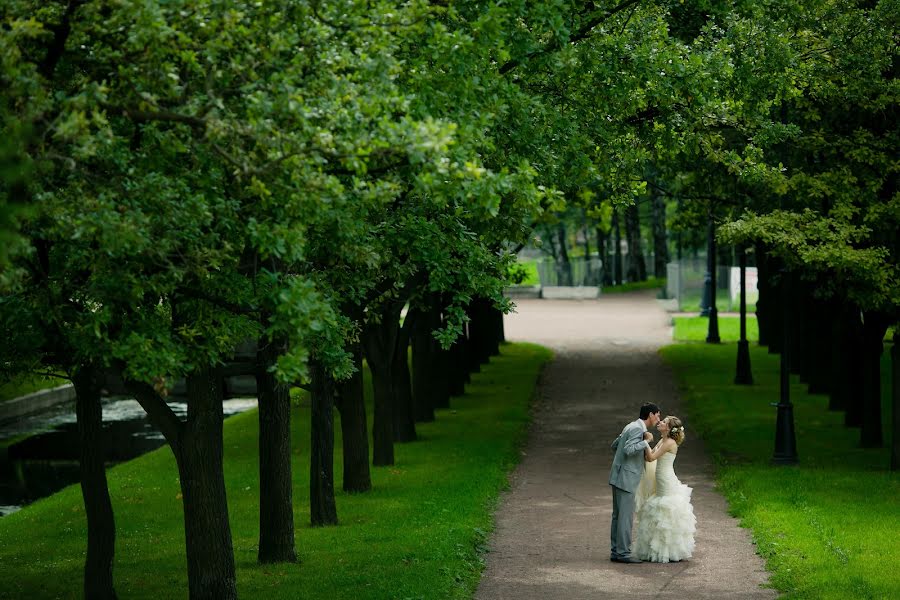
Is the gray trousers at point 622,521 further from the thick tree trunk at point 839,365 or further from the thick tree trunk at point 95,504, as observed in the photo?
the thick tree trunk at point 839,365

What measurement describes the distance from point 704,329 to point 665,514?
96.0ft

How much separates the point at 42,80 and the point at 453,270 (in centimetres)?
519

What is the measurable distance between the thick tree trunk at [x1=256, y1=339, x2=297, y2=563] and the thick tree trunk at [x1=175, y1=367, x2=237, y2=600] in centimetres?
210

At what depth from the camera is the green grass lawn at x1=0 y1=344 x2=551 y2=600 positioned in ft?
45.0

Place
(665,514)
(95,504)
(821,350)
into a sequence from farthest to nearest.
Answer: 1. (821,350)
2. (665,514)
3. (95,504)

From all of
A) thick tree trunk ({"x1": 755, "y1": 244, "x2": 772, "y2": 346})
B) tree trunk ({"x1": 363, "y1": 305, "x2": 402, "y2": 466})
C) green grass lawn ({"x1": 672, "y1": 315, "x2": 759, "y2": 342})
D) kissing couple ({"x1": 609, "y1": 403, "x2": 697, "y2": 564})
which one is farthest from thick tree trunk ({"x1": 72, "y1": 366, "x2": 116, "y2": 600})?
green grass lawn ({"x1": 672, "y1": 315, "x2": 759, "y2": 342})

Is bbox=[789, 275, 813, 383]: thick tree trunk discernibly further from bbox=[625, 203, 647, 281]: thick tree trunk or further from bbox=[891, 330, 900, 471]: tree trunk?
bbox=[625, 203, 647, 281]: thick tree trunk

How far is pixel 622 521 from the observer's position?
1448 cm

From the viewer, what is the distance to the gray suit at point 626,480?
14461mm

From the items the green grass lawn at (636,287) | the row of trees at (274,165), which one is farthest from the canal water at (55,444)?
the green grass lawn at (636,287)

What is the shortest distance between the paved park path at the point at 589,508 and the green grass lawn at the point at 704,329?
118 inches

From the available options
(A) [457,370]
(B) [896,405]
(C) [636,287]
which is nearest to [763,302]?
(A) [457,370]

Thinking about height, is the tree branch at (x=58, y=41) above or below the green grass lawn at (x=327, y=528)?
above

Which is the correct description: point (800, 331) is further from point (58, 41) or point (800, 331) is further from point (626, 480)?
point (58, 41)
